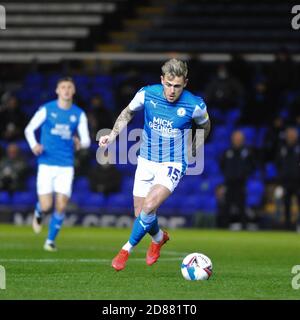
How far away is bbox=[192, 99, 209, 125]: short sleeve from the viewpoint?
11.8 m

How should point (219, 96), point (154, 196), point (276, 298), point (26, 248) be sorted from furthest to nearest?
1. point (219, 96)
2. point (26, 248)
3. point (154, 196)
4. point (276, 298)

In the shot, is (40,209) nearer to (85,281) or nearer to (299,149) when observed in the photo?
(85,281)

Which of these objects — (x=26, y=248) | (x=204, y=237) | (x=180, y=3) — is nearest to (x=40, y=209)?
(x=26, y=248)

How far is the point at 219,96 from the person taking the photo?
2592cm

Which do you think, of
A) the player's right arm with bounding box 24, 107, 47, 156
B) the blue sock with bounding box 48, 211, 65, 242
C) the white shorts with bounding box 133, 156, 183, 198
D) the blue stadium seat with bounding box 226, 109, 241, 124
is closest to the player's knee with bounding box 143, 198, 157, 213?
the white shorts with bounding box 133, 156, 183, 198

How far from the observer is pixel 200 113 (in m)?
11.8

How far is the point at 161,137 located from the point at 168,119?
9.3 inches

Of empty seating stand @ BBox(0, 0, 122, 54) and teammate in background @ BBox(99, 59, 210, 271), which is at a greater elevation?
empty seating stand @ BBox(0, 0, 122, 54)

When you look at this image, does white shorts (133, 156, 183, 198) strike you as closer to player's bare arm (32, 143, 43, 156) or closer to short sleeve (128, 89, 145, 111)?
short sleeve (128, 89, 145, 111)

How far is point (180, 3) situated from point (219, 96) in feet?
21.4

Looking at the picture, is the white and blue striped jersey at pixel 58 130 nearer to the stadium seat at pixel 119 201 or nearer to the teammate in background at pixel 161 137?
the teammate in background at pixel 161 137

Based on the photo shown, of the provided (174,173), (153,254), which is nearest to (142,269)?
(153,254)

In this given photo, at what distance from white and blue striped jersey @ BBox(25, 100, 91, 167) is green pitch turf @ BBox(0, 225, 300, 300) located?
1.43 metres

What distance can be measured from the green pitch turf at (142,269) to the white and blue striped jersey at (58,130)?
4.69 ft
